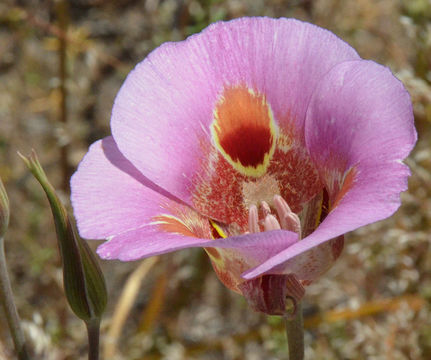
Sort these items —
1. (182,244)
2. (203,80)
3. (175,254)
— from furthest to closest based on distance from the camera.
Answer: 1. (175,254)
2. (203,80)
3. (182,244)

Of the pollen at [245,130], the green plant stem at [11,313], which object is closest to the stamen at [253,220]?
the pollen at [245,130]

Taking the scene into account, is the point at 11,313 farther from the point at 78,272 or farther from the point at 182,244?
the point at 182,244

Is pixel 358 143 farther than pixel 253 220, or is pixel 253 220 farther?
pixel 253 220

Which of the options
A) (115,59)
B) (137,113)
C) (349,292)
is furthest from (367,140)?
(115,59)

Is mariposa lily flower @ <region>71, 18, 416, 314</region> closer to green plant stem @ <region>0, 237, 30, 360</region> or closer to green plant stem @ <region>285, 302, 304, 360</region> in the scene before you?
green plant stem @ <region>285, 302, 304, 360</region>

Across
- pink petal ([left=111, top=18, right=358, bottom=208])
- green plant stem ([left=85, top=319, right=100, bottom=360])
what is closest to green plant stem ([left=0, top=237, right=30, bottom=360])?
green plant stem ([left=85, top=319, right=100, bottom=360])

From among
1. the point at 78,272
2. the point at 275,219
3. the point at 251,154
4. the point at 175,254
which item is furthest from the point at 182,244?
the point at 175,254

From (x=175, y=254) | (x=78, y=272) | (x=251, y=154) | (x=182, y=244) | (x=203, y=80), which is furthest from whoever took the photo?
(x=175, y=254)

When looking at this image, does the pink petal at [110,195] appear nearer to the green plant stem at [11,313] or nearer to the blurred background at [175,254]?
the green plant stem at [11,313]
